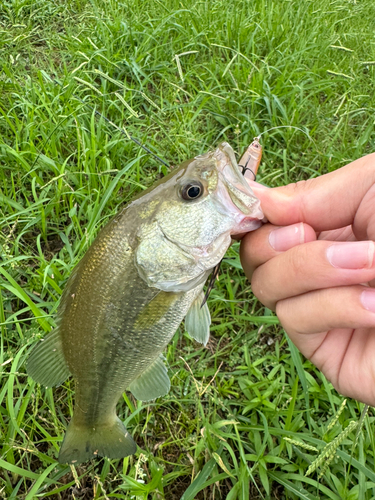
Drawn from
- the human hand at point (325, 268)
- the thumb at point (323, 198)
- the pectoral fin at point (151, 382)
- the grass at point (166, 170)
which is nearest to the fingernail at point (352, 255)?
the human hand at point (325, 268)

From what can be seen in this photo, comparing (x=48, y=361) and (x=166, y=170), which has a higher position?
(x=48, y=361)

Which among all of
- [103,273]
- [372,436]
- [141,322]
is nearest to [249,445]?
[372,436]

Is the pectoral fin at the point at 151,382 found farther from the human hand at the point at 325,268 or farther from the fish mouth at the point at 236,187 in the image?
the fish mouth at the point at 236,187

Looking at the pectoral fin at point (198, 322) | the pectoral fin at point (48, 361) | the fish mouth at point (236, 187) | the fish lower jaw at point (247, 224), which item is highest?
the fish mouth at point (236, 187)

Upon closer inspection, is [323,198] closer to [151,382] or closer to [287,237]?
[287,237]

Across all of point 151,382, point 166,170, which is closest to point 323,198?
point 151,382

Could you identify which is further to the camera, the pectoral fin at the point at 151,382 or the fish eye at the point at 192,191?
the pectoral fin at the point at 151,382

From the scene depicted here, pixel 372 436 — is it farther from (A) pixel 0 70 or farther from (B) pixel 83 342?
(A) pixel 0 70

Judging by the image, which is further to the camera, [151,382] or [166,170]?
[166,170]
